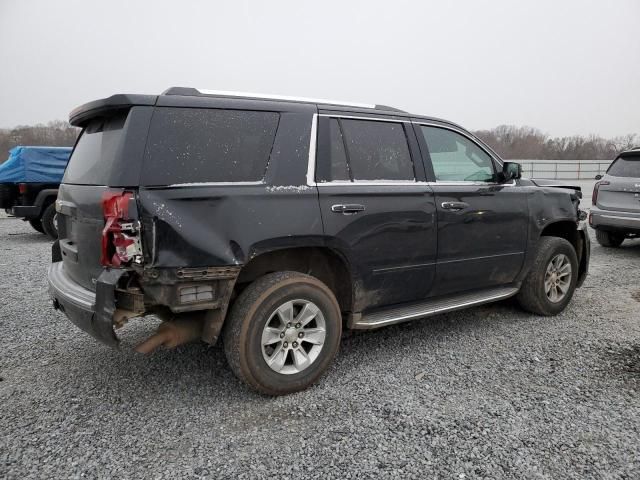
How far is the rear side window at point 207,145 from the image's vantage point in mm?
2721

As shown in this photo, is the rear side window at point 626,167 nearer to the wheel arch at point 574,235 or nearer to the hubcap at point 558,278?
the wheel arch at point 574,235

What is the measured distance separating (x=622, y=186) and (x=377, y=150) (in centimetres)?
625

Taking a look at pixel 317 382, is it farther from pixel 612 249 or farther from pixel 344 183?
pixel 612 249

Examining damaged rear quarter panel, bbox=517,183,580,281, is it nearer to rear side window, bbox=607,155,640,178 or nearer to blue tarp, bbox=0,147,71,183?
rear side window, bbox=607,155,640,178

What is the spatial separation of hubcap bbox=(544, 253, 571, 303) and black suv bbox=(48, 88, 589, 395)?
91 centimetres

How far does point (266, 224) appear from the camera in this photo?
2910 mm

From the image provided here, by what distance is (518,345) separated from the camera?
3.97 m

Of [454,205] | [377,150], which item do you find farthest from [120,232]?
[454,205]

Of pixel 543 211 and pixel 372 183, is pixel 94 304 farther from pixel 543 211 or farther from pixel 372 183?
pixel 543 211

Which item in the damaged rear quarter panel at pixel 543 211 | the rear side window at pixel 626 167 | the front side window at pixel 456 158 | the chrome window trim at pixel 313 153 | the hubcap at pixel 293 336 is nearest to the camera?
the hubcap at pixel 293 336

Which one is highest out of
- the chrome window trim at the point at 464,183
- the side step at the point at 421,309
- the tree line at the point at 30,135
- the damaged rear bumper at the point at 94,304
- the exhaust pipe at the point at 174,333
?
the tree line at the point at 30,135

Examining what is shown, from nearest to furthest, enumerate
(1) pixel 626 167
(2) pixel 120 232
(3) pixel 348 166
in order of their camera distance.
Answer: (2) pixel 120 232
(3) pixel 348 166
(1) pixel 626 167

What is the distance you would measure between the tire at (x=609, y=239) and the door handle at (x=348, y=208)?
728 cm

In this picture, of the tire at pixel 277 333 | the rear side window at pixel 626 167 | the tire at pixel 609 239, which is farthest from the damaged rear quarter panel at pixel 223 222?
the tire at pixel 609 239
